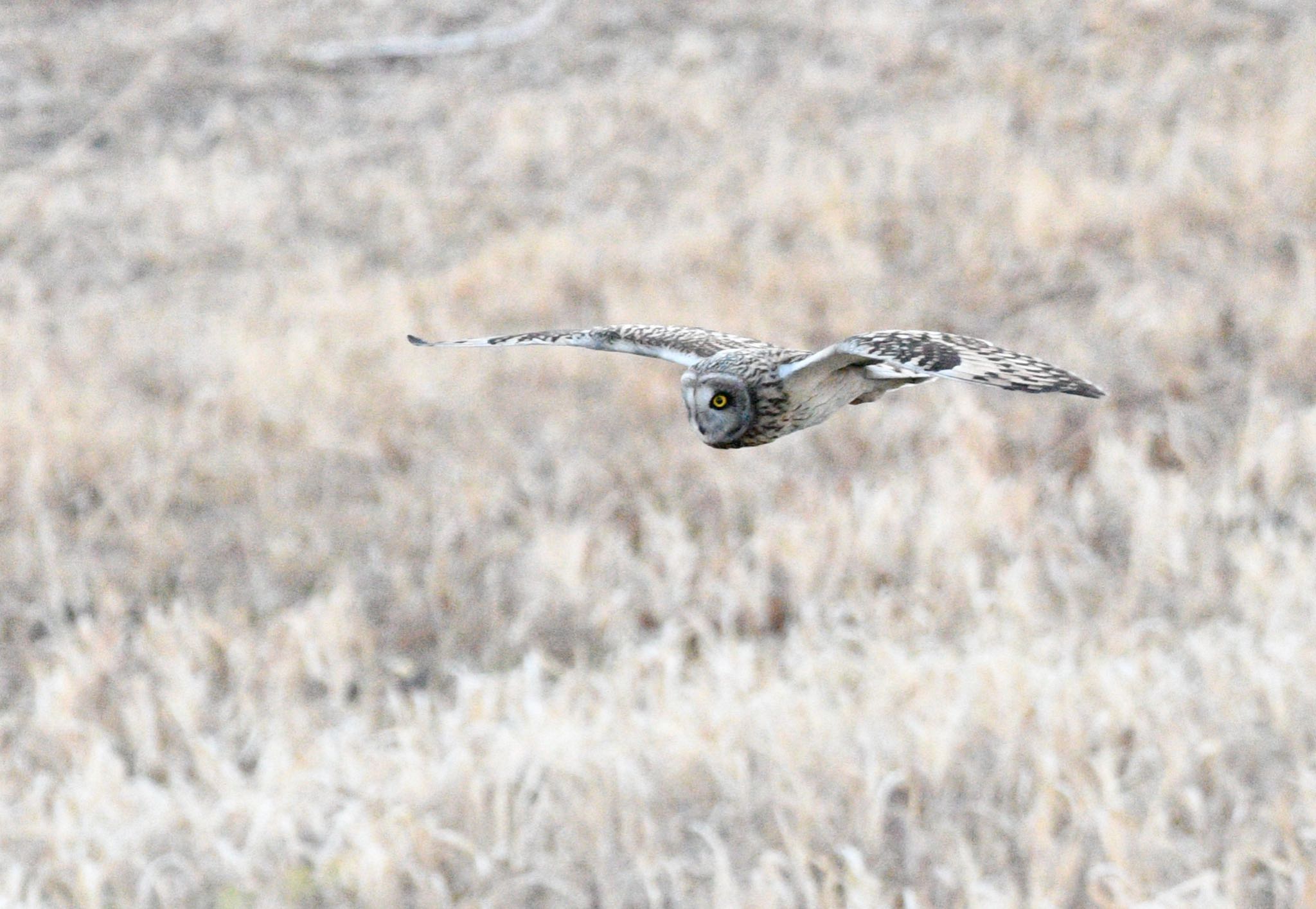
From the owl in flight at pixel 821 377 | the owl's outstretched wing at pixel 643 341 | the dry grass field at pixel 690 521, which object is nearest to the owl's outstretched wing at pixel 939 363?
the owl in flight at pixel 821 377

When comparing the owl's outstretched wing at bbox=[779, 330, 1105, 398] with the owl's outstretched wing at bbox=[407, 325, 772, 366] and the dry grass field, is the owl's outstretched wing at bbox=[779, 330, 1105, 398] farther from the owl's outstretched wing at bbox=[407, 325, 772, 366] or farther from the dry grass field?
the dry grass field

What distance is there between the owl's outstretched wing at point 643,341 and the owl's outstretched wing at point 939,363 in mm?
113

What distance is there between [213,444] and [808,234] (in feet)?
15.4

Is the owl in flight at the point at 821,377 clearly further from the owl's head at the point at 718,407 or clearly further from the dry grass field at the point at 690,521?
the dry grass field at the point at 690,521

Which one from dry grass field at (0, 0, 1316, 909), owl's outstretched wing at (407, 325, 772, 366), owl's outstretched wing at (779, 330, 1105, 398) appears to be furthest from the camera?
dry grass field at (0, 0, 1316, 909)

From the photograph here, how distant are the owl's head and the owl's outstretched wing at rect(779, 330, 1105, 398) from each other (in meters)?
0.03

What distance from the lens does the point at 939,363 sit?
88 centimetres

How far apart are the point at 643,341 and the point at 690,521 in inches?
228

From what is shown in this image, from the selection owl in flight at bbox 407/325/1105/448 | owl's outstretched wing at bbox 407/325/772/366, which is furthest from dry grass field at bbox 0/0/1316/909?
owl in flight at bbox 407/325/1105/448

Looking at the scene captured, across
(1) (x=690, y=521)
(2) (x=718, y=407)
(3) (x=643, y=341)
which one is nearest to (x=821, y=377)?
(2) (x=718, y=407)

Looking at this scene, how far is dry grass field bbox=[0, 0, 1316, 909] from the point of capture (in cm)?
442

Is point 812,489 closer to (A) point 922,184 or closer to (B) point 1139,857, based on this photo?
(B) point 1139,857

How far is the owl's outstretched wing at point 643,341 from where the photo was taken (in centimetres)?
100

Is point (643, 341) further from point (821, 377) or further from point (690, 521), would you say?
point (690, 521)
